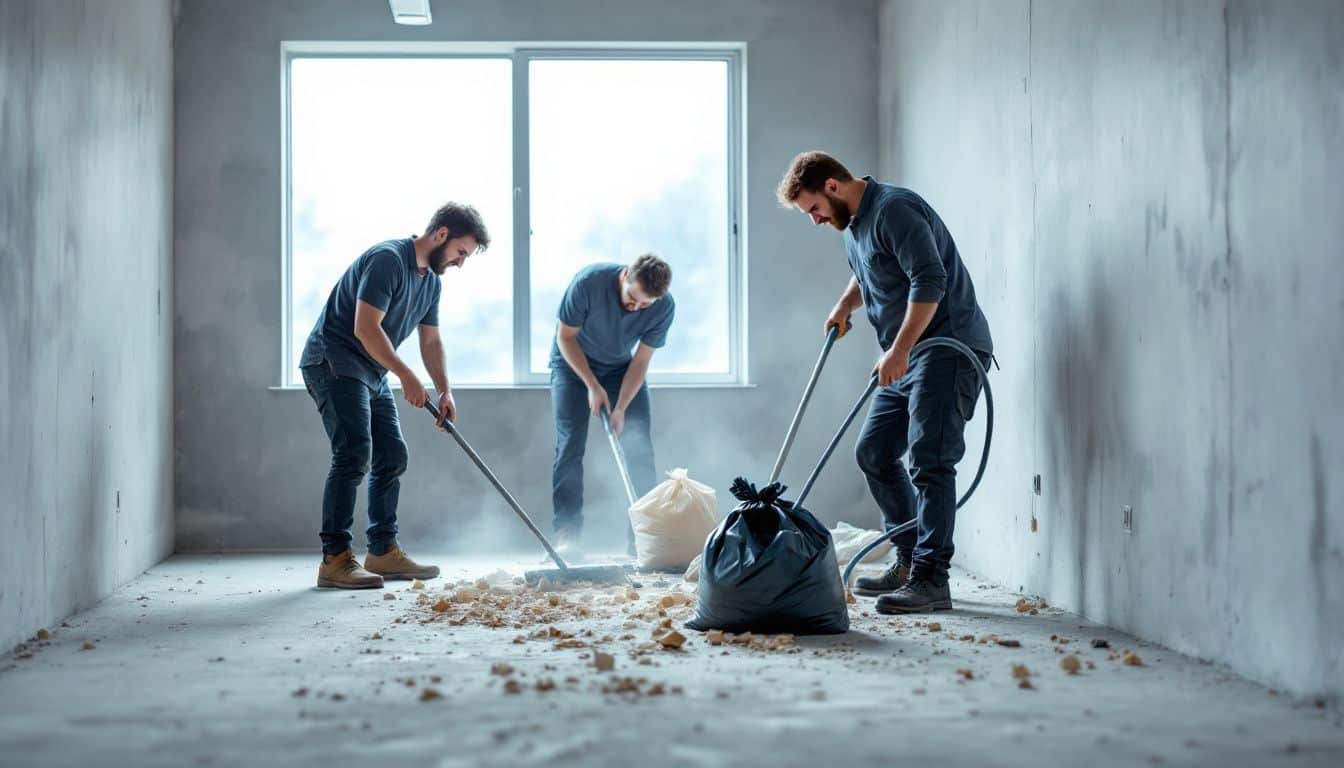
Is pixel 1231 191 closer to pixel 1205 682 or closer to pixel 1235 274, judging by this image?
pixel 1235 274

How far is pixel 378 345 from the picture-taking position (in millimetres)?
4062

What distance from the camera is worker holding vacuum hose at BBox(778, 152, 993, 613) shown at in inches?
137

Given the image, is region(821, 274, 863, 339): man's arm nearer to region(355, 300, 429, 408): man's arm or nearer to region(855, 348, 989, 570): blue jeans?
region(855, 348, 989, 570): blue jeans

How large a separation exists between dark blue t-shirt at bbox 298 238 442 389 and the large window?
138 centimetres

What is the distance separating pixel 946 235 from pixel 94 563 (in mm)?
2712

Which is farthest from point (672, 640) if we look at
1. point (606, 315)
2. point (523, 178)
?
point (523, 178)

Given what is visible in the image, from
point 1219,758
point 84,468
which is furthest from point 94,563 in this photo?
point 1219,758

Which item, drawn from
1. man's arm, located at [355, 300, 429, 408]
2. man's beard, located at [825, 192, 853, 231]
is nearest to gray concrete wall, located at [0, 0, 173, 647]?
man's arm, located at [355, 300, 429, 408]

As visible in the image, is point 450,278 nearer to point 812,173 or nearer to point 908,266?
point 812,173

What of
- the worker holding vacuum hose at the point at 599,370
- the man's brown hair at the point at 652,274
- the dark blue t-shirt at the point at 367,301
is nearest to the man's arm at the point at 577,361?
the worker holding vacuum hose at the point at 599,370

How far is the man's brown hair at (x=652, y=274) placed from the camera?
448cm

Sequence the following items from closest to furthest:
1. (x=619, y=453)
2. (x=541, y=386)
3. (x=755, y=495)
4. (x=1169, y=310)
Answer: (x=1169, y=310)
(x=755, y=495)
(x=619, y=453)
(x=541, y=386)

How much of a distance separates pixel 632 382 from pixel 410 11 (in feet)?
5.90

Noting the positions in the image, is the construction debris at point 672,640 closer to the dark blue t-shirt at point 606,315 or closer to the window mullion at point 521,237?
the dark blue t-shirt at point 606,315
